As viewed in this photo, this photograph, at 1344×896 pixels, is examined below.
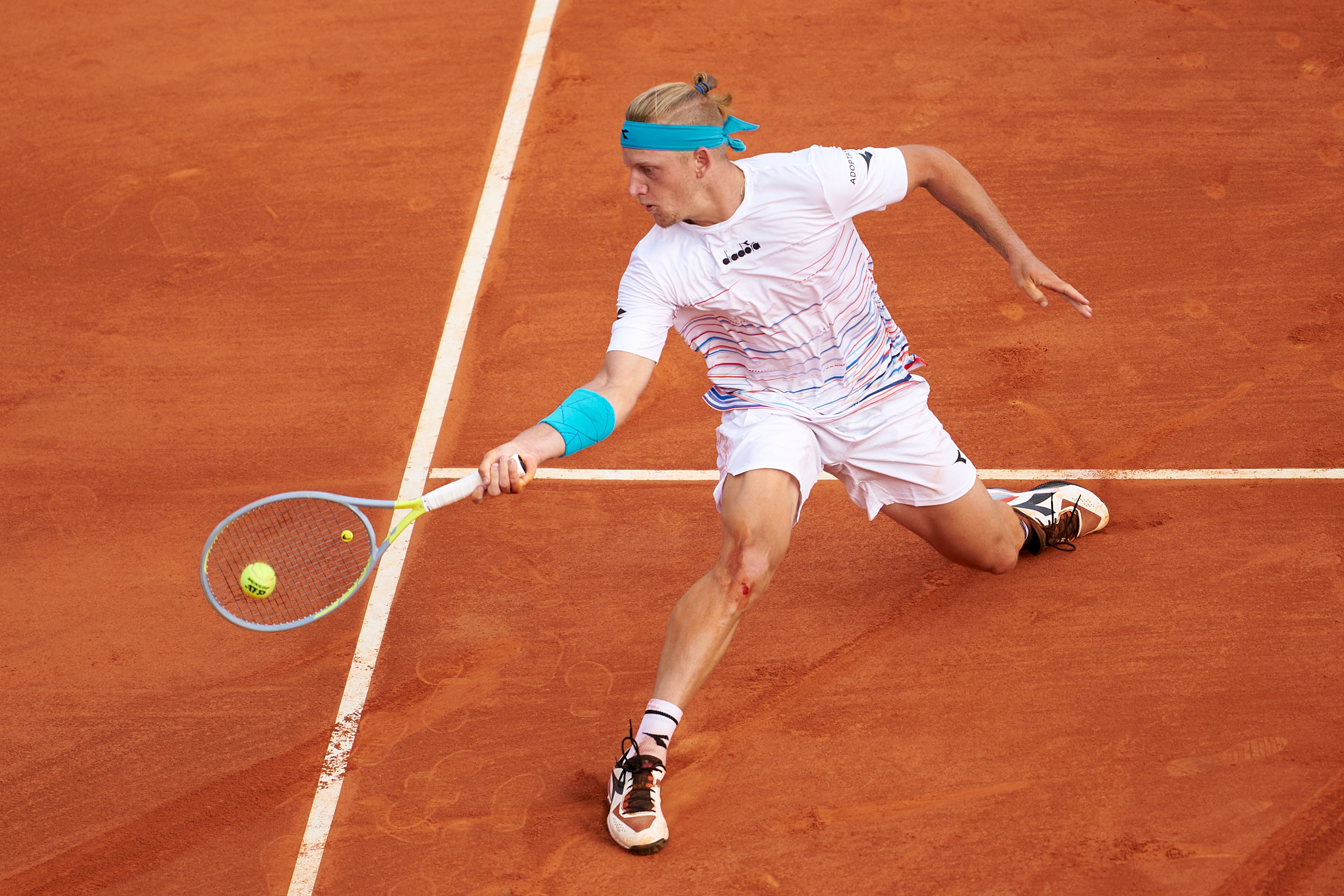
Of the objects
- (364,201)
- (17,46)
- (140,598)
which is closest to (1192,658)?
(140,598)

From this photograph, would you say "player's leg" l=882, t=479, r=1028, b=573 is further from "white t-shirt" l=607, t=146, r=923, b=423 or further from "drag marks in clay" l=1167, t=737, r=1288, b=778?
"drag marks in clay" l=1167, t=737, r=1288, b=778

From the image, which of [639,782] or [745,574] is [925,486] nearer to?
[745,574]

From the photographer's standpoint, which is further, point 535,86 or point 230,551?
point 535,86

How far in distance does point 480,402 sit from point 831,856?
274 centimetres

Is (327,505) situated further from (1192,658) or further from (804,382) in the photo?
(1192,658)

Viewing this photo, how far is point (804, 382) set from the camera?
4227mm

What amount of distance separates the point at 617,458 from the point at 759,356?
1447 millimetres

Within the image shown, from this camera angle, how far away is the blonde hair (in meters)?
3.84

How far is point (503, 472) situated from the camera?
3607mm

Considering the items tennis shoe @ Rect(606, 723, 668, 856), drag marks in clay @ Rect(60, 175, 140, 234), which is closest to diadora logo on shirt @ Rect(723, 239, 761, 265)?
tennis shoe @ Rect(606, 723, 668, 856)

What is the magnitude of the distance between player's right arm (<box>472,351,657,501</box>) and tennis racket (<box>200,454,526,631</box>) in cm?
52

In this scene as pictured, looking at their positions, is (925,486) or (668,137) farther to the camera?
(925,486)

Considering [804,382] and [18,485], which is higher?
[804,382]

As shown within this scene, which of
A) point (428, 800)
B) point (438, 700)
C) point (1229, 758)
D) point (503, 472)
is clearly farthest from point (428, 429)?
point (1229, 758)
